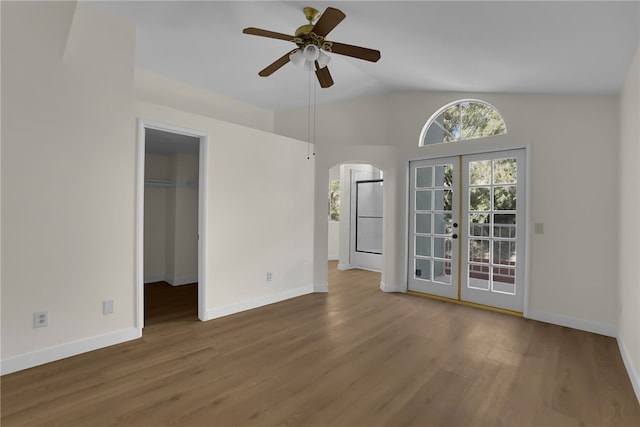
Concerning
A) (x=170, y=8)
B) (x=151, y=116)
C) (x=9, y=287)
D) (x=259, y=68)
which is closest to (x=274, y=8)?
(x=170, y=8)

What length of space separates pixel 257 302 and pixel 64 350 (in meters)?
2.03

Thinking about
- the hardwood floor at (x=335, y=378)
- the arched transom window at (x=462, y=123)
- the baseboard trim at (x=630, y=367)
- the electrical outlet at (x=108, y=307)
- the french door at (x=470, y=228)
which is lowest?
the hardwood floor at (x=335, y=378)

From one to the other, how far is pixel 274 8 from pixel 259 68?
49.5 inches

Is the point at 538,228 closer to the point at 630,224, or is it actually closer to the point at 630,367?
the point at 630,224

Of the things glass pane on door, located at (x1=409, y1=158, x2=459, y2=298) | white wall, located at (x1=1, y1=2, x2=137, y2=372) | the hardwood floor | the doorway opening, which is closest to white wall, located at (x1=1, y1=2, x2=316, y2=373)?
white wall, located at (x1=1, y1=2, x2=137, y2=372)

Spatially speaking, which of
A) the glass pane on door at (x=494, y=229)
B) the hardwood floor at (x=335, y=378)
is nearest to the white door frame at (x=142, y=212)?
the hardwood floor at (x=335, y=378)

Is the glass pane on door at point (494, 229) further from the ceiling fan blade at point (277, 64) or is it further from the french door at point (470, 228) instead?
the ceiling fan blade at point (277, 64)

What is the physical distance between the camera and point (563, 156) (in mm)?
3568

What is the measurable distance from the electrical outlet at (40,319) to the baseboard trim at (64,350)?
21 centimetres

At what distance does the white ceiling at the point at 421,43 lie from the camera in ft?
7.32

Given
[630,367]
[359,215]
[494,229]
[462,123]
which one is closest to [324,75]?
[462,123]

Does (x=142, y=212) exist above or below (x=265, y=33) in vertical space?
below

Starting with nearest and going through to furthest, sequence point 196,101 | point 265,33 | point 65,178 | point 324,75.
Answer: point 265,33
point 65,178
point 324,75
point 196,101

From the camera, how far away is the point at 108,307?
9.64 ft
